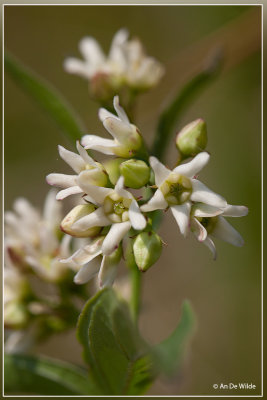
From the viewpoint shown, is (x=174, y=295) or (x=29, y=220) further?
(x=174, y=295)

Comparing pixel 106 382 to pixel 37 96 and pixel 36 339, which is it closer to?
pixel 36 339

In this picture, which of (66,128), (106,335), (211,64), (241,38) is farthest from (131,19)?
(106,335)

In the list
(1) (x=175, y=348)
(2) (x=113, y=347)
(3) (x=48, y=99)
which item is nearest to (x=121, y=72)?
(3) (x=48, y=99)

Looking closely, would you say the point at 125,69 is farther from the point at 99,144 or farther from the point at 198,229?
the point at 198,229

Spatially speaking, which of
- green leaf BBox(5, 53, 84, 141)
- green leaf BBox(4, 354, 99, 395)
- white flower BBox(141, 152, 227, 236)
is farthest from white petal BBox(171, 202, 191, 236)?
green leaf BBox(4, 354, 99, 395)

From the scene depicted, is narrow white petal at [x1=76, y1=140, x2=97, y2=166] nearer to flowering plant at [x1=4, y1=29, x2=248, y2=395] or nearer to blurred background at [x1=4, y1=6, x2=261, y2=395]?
flowering plant at [x1=4, y1=29, x2=248, y2=395]

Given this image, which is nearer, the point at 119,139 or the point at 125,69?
the point at 119,139

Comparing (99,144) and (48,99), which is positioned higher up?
(48,99)
